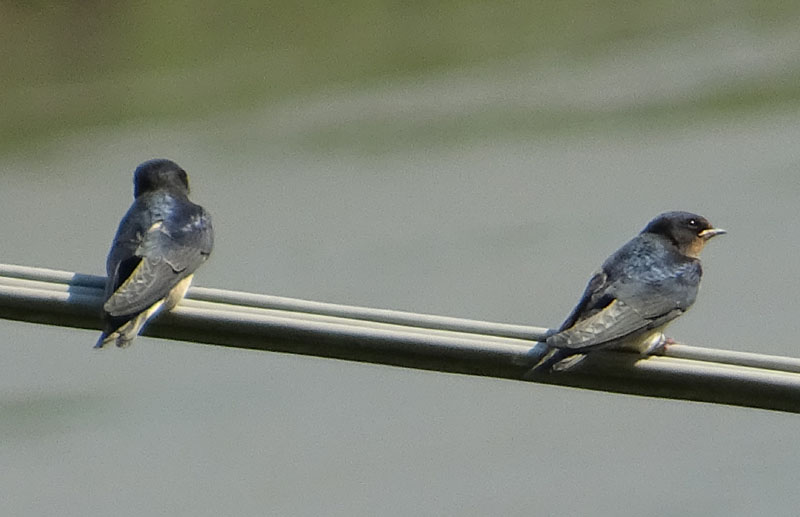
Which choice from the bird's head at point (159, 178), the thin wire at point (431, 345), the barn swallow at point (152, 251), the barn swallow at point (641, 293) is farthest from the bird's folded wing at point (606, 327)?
the bird's head at point (159, 178)

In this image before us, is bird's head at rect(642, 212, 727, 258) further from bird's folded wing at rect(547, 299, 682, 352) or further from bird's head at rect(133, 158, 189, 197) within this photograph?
bird's head at rect(133, 158, 189, 197)

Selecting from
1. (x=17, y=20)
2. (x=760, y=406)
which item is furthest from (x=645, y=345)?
(x=17, y=20)

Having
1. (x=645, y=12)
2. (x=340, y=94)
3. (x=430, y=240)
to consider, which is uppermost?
(x=645, y=12)

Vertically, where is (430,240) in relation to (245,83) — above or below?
below

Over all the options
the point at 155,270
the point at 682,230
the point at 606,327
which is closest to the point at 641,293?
the point at 606,327

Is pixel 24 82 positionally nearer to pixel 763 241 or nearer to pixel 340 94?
pixel 340 94

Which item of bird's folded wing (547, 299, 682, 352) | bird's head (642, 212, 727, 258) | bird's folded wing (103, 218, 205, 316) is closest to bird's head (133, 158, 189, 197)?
bird's folded wing (103, 218, 205, 316)
